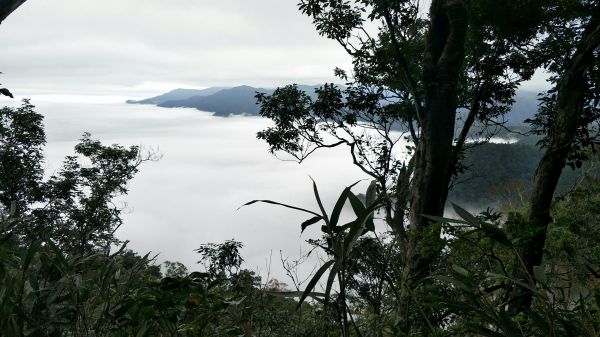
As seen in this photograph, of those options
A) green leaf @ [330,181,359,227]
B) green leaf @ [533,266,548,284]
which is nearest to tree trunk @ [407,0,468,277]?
green leaf @ [533,266,548,284]

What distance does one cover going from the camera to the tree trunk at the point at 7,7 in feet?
11.1

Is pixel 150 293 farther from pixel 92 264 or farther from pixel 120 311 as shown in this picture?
pixel 92 264

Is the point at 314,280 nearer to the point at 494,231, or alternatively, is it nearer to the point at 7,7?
the point at 494,231

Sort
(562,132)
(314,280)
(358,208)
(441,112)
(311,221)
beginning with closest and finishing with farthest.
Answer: (314,280)
(311,221)
(358,208)
(562,132)
(441,112)

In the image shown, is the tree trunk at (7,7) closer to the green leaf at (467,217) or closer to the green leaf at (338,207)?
the green leaf at (338,207)

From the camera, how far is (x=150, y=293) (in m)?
1.68

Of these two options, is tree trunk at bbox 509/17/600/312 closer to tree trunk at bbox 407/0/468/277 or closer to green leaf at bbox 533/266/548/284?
tree trunk at bbox 407/0/468/277

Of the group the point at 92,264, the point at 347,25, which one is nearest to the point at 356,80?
the point at 347,25

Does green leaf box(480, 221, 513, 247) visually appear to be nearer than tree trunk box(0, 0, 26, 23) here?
Yes

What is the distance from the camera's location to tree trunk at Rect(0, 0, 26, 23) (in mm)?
3398

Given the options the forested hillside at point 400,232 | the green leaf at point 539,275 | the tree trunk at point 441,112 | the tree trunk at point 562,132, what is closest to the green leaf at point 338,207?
the forested hillside at point 400,232

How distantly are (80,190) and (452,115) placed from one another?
58.1 ft

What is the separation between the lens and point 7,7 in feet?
11.3

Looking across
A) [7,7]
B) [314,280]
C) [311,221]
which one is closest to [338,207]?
[311,221]
